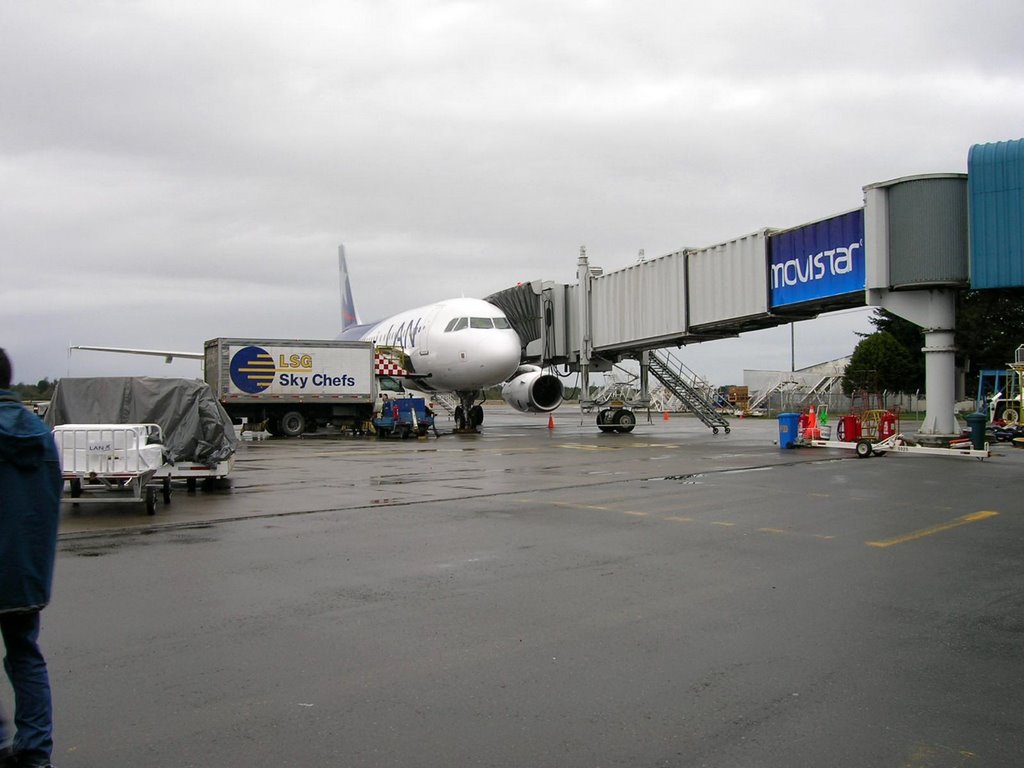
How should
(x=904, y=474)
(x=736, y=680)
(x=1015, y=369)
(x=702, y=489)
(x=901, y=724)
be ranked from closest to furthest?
(x=901, y=724), (x=736, y=680), (x=702, y=489), (x=904, y=474), (x=1015, y=369)

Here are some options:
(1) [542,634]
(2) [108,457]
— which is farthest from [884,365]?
(1) [542,634]

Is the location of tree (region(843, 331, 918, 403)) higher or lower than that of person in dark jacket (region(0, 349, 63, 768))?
higher

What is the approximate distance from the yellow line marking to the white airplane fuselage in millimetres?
18778

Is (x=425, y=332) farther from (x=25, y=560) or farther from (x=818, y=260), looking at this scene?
(x=25, y=560)

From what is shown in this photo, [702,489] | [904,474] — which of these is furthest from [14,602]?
[904,474]

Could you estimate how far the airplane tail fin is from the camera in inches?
2029

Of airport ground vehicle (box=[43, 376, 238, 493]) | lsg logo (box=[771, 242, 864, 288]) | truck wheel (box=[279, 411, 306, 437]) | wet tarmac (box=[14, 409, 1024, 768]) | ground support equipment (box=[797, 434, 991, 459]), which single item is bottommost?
wet tarmac (box=[14, 409, 1024, 768])

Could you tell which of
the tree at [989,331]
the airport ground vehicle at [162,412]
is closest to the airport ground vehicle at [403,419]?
the airport ground vehicle at [162,412]

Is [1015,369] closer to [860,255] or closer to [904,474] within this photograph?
[860,255]

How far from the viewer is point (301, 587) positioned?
6.34 m

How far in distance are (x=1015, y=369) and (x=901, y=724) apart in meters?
24.4

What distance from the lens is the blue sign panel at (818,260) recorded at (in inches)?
778

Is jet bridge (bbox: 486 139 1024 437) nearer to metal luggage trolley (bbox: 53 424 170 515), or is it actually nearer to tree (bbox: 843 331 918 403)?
metal luggage trolley (bbox: 53 424 170 515)

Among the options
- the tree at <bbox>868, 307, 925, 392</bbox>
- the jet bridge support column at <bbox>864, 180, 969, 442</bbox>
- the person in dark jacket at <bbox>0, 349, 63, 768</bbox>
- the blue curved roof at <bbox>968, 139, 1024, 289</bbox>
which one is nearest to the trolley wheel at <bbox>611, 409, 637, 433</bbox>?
the jet bridge support column at <bbox>864, 180, 969, 442</bbox>
